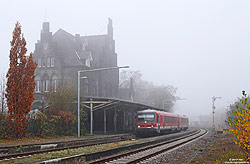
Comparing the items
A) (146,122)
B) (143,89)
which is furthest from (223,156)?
(143,89)

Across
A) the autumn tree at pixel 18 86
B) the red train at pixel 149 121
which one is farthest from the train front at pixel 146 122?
the autumn tree at pixel 18 86

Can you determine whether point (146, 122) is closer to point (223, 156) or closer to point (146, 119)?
point (146, 119)

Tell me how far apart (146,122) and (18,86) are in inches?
558

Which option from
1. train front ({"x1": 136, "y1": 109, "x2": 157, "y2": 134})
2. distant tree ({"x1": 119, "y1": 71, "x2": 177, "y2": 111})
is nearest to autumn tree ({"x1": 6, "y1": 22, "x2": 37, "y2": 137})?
train front ({"x1": 136, "y1": 109, "x2": 157, "y2": 134})

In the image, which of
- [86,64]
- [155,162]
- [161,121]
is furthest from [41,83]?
[155,162]

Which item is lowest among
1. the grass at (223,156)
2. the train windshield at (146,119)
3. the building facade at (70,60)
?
the grass at (223,156)

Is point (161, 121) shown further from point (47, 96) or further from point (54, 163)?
point (54, 163)

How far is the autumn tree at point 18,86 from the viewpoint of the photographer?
26.9 m

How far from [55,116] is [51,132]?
5.32ft

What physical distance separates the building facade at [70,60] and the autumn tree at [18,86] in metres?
20.4

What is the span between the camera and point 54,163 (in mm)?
11867

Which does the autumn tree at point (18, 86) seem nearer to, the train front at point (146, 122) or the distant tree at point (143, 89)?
the train front at point (146, 122)

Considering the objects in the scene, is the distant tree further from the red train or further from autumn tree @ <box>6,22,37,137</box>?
autumn tree @ <box>6,22,37,137</box>

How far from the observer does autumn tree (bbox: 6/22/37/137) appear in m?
26.9
